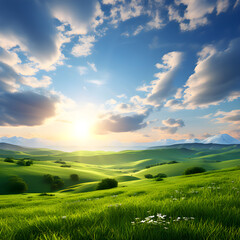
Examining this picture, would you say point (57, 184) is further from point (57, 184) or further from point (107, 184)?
point (107, 184)

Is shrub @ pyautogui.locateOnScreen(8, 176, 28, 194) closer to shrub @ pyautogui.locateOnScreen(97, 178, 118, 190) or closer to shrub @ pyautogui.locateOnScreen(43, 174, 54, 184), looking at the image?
shrub @ pyautogui.locateOnScreen(43, 174, 54, 184)

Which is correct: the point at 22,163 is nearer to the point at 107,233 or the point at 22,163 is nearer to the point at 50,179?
the point at 50,179

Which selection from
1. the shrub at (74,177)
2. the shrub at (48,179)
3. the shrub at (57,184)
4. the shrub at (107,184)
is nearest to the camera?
the shrub at (107,184)

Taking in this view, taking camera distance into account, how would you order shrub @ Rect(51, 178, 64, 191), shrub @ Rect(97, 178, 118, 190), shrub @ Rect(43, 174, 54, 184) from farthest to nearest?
shrub @ Rect(43, 174, 54, 184) < shrub @ Rect(51, 178, 64, 191) < shrub @ Rect(97, 178, 118, 190)

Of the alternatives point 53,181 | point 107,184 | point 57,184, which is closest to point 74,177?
point 57,184

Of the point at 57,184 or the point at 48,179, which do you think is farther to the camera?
the point at 57,184

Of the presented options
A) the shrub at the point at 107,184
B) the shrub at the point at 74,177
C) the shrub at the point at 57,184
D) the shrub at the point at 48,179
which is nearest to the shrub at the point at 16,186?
the shrub at the point at 48,179

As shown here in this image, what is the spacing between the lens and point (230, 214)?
2.65m

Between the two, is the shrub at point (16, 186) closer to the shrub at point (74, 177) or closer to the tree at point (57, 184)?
the tree at point (57, 184)

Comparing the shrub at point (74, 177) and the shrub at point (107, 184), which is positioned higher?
the shrub at point (107, 184)

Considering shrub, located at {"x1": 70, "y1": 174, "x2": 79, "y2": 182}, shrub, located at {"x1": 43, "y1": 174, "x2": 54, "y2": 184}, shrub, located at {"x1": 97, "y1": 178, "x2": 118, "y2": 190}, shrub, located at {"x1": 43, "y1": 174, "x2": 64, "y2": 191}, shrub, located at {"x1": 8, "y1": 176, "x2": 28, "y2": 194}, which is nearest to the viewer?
shrub, located at {"x1": 97, "y1": 178, "x2": 118, "y2": 190}

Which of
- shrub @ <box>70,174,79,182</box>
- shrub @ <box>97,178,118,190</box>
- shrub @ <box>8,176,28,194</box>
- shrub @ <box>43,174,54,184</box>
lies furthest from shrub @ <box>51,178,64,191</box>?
shrub @ <box>97,178,118,190</box>

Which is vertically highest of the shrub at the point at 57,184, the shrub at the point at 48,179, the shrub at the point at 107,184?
the shrub at the point at 107,184

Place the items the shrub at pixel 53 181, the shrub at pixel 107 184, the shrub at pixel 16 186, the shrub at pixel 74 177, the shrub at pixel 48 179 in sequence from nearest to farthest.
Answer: the shrub at pixel 107 184 → the shrub at pixel 16 186 → the shrub at pixel 53 181 → the shrub at pixel 48 179 → the shrub at pixel 74 177
